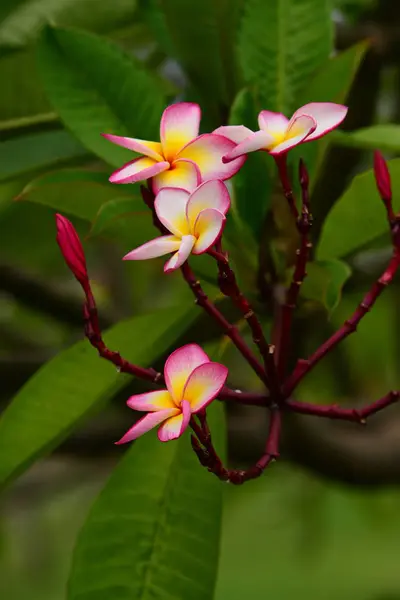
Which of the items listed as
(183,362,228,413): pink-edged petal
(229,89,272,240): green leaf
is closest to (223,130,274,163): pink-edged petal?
(183,362,228,413): pink-edged petal

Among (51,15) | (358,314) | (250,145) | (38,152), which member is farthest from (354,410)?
(51,15)

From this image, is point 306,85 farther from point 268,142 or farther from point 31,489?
point 31,489

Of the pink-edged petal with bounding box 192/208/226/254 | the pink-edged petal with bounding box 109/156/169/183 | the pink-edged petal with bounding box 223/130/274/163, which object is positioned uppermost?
the pink-edged petal with bounding box 223/130/274/163

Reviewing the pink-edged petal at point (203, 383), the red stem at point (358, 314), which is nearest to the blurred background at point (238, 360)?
the red stem at point (358, 314)

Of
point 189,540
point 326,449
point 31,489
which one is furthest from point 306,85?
point 31,489

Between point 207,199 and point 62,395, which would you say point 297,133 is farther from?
point 62,395

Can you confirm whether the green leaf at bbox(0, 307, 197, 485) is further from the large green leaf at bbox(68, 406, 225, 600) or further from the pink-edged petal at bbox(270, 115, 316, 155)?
the pink-edged petal at bbox(270, 115, 316, 155)
